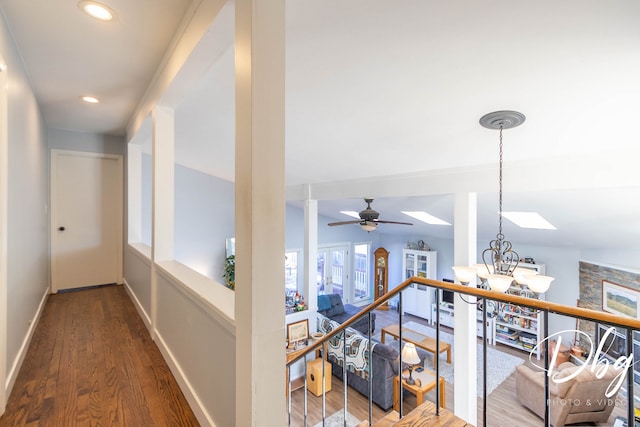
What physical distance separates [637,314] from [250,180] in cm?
609

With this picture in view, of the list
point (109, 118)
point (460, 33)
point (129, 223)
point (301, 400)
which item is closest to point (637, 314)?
point (301, 400)

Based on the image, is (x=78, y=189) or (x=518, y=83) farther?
(x=78, y=189)

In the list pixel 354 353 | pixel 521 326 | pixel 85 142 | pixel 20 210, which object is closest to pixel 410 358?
pixel 354 353

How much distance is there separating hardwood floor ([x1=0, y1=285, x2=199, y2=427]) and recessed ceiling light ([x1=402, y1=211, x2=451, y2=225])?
4722 mm

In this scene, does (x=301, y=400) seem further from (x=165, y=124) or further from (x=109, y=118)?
(x=109, y=118)

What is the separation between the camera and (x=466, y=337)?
10.3 feet

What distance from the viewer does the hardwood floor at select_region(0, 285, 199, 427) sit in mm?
1610

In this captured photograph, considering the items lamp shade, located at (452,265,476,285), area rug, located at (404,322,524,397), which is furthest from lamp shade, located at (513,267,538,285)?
area rug, located at (404,322,524,397)

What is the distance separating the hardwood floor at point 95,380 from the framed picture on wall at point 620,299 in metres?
5.96

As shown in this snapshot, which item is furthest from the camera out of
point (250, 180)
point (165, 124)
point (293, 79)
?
point (165, 124)

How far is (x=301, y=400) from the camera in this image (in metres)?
4.48

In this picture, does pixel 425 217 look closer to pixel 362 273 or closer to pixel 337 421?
pixel 337 421

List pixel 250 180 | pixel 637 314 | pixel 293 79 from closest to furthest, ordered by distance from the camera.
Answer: pixel 250 180 < pixel 293 79 < pixel 637 314

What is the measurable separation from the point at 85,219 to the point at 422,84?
4.54 m
